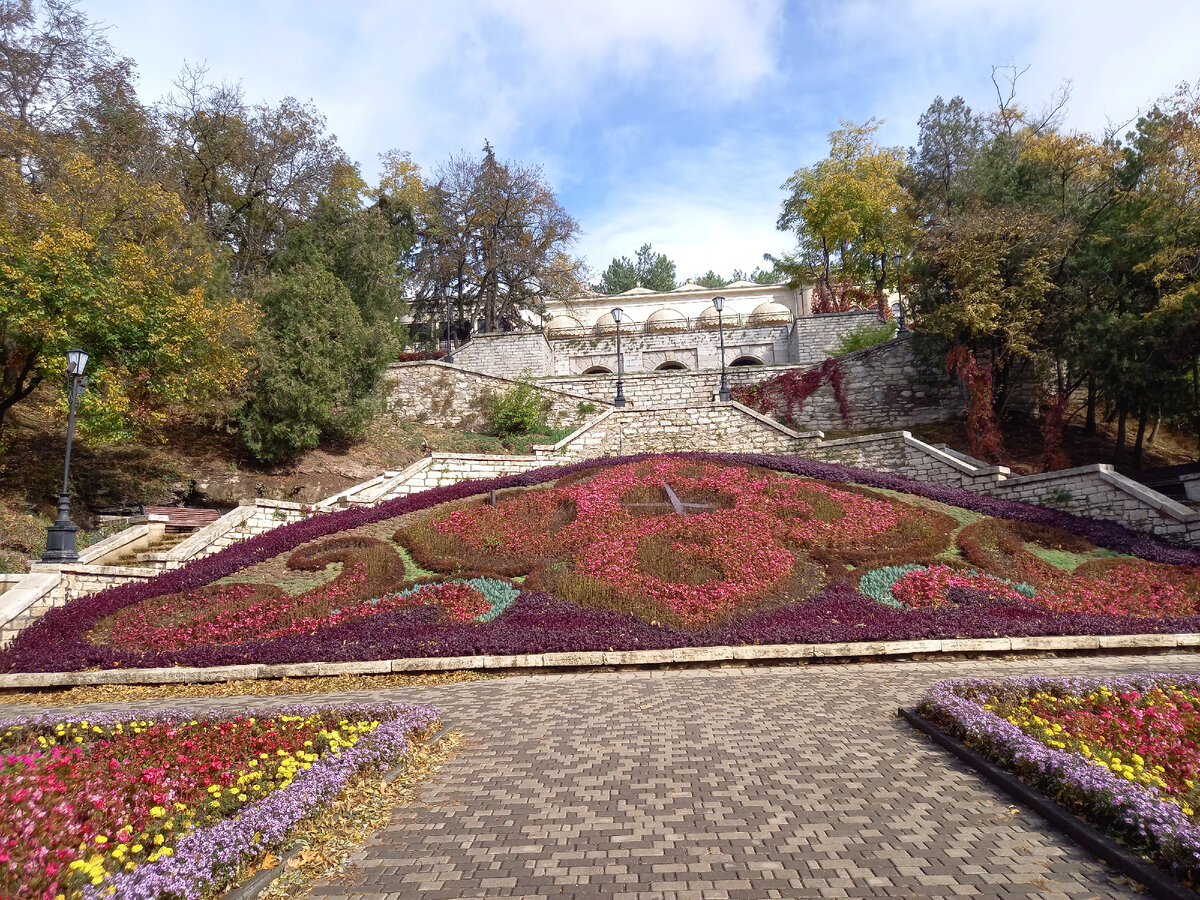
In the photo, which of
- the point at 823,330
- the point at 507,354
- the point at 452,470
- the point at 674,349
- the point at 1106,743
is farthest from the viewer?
the point at 674,349

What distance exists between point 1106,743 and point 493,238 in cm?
3736

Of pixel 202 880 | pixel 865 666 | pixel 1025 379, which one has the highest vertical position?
pixel 1025 379

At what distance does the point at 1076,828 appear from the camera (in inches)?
152

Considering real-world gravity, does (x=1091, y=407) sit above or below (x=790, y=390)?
below

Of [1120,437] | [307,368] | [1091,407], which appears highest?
[307,368]

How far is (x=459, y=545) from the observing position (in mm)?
13234

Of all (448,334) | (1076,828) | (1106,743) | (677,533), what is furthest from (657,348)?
(1076,828)

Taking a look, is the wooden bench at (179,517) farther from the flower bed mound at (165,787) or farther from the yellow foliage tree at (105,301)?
the flower bed mound at (165,787)

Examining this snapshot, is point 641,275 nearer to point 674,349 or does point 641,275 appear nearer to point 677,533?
point 674,349

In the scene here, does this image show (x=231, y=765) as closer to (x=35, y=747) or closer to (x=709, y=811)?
(x=35, y=747)

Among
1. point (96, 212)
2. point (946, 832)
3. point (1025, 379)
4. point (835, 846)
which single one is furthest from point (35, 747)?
point (1025, 379)

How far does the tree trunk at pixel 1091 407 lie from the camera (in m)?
21.2

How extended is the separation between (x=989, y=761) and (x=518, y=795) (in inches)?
130

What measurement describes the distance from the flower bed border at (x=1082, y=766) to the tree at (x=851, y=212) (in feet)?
98.3
